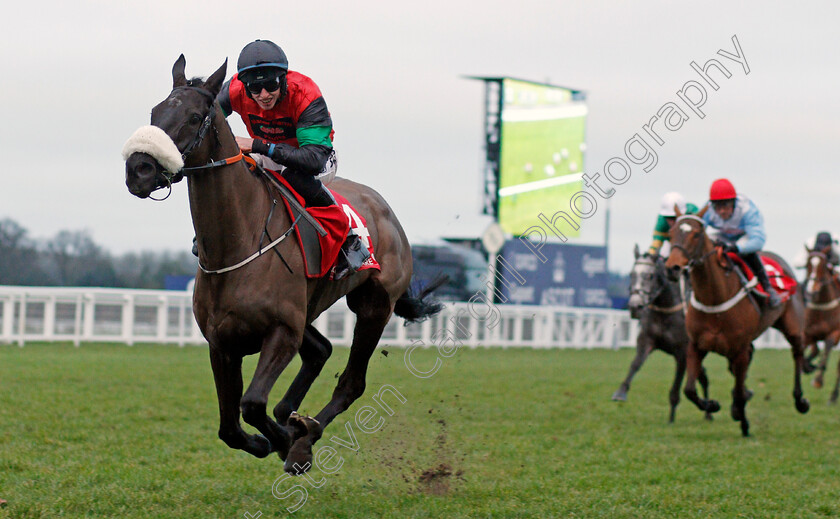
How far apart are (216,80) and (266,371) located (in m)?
1.37

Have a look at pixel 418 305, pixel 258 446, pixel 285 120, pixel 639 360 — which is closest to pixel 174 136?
pixel 285 120

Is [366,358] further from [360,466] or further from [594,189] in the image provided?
[594,189]

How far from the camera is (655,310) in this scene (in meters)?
10.9

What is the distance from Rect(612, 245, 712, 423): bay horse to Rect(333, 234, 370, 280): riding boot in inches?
230

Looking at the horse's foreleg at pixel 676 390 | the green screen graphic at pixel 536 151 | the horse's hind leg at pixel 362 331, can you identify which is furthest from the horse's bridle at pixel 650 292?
the green screen graphic at pixel 536 151

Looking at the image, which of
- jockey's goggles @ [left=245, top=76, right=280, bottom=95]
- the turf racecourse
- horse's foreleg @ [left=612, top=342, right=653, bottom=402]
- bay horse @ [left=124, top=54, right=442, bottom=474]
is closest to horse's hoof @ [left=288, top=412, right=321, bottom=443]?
bay horse @ [left=124, top=54, right=442, bottom=474]

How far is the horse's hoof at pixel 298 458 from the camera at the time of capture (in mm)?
5246

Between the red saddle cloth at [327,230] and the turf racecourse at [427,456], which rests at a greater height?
the red saddle cloth at [327,230]

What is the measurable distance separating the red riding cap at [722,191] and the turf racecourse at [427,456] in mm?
2250

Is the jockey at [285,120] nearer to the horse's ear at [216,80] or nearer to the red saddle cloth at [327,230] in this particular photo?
the red saddle cloth at [327,230]

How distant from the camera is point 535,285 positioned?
27250mm

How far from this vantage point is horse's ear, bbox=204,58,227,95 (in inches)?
166

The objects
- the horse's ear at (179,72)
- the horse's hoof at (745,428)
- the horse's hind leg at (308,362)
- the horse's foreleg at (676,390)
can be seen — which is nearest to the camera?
the horse's ear at (179,72)

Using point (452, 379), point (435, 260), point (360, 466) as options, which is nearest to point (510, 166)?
point (435, 260)
